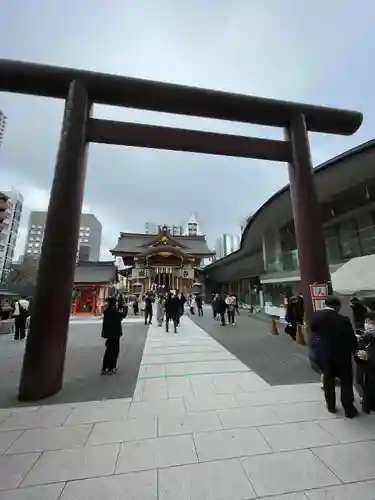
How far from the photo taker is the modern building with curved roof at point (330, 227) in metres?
8.58

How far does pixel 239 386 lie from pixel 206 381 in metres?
0.68

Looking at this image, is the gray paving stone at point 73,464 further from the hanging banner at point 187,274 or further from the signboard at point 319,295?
the hanging banner at point 187,274

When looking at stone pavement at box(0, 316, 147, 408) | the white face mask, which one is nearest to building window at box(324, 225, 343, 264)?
the white face mask

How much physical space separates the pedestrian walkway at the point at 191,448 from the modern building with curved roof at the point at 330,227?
537 centimetres

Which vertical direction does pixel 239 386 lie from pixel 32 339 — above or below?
below

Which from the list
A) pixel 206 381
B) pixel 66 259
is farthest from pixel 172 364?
pixel 66 259

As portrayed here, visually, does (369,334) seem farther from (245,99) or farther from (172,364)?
(245,99)

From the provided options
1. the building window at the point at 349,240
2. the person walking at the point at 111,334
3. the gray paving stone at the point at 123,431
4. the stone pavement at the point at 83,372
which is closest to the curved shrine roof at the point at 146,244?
the building window at the point at 349,240

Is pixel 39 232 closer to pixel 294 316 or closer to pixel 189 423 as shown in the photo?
pixel 294 316

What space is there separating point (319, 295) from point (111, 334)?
177 inches

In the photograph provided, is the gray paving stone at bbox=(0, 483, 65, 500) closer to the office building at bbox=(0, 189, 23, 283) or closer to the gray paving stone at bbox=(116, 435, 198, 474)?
the gray paving stone at bbox=(116, 435, 198, 474)

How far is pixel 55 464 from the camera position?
94.0 inches

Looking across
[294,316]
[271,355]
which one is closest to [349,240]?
[294,316]

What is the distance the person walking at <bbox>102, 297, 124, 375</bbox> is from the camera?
5258 millimetres
